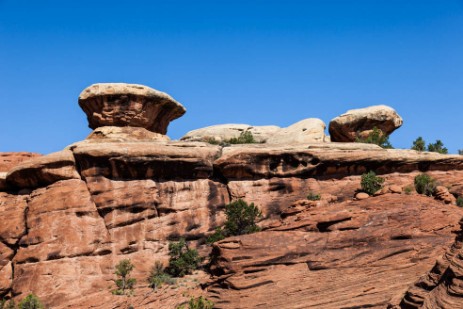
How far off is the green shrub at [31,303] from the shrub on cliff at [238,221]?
1231 centimetres

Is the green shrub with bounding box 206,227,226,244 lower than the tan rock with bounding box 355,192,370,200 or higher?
lower

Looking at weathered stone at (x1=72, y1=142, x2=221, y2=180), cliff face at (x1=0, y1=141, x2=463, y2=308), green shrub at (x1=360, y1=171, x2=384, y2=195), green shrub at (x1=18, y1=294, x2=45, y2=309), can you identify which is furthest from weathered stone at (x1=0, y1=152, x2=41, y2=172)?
green shrub at (x1=360, y1=171, x2=384, y2=195)

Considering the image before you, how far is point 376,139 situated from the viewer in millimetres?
53469

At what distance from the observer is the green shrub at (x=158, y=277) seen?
37875 millimetres

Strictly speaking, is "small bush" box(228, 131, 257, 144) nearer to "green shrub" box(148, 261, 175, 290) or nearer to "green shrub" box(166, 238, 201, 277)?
"green shrub" box(166, 238, 201, 277)

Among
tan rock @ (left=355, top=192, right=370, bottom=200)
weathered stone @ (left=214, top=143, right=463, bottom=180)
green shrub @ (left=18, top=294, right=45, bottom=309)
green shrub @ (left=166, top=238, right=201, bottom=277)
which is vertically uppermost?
weathered stone @ (left=214, top=143, right=463, bottom=180)

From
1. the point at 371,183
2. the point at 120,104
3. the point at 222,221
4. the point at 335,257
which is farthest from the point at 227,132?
the point at 335,257

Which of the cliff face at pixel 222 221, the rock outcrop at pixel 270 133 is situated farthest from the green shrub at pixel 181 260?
the rock outcrop at pixel 270 133

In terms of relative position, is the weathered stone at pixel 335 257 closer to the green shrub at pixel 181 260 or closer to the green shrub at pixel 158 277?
the green shrub at pixel 181 260

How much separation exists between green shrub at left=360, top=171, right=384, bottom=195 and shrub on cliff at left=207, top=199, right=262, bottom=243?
8.68 metres

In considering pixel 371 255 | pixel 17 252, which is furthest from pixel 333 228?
pixel 17 252

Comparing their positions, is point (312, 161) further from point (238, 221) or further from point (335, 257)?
point (335, 257)

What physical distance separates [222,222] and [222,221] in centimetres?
9

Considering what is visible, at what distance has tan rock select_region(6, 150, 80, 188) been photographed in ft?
137
